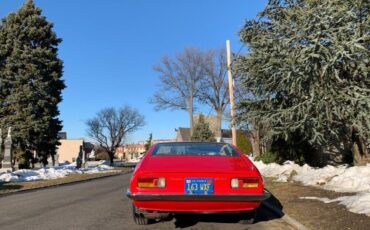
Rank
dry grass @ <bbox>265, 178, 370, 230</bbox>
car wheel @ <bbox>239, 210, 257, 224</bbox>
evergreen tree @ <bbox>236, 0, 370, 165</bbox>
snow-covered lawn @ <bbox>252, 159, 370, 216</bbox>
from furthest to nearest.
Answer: evergreen tree @ <bbox>236, 0, 370, 165</bbox>
snow-covered lawn @ <bbox>252, 159, 370, 216</bbox>
car wheel @ <bbox>239, 210, 257, 224</bbox>
dry grass @ <bbox>265, 178, 370, 230</bbox>

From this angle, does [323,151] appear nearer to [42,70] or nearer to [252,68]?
[252,68]

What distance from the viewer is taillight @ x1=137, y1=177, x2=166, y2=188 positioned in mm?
6363

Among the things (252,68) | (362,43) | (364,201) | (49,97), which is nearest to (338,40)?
(362,43)

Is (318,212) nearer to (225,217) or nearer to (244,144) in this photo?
(225,217)

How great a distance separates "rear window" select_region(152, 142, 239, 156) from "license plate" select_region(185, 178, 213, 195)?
111 cm

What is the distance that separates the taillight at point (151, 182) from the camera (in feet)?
20.9

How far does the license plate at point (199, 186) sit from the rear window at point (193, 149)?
1115 millimetres

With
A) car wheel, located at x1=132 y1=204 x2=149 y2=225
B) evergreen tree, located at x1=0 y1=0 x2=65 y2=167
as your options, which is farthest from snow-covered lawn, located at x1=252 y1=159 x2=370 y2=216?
evergreen tree, located at x1=0 y1=0 x2=65 y2=167

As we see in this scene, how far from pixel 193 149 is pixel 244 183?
58.9 inches

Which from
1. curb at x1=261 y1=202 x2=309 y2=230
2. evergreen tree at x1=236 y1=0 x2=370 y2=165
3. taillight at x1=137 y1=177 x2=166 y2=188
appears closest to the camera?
taillight at x1=137 y1=177 x2=166 y2=188

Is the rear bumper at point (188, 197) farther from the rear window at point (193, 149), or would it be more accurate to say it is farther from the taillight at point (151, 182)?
the rear window at point (193, 149)

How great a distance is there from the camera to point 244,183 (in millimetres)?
6438

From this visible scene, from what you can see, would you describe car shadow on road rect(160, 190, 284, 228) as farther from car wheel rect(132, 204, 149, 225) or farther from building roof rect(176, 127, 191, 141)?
building roof rect(176, 127, 191, 141)

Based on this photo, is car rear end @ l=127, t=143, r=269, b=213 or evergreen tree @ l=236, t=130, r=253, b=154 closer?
car rear end @ l=127, t=143, r=269, b=213
